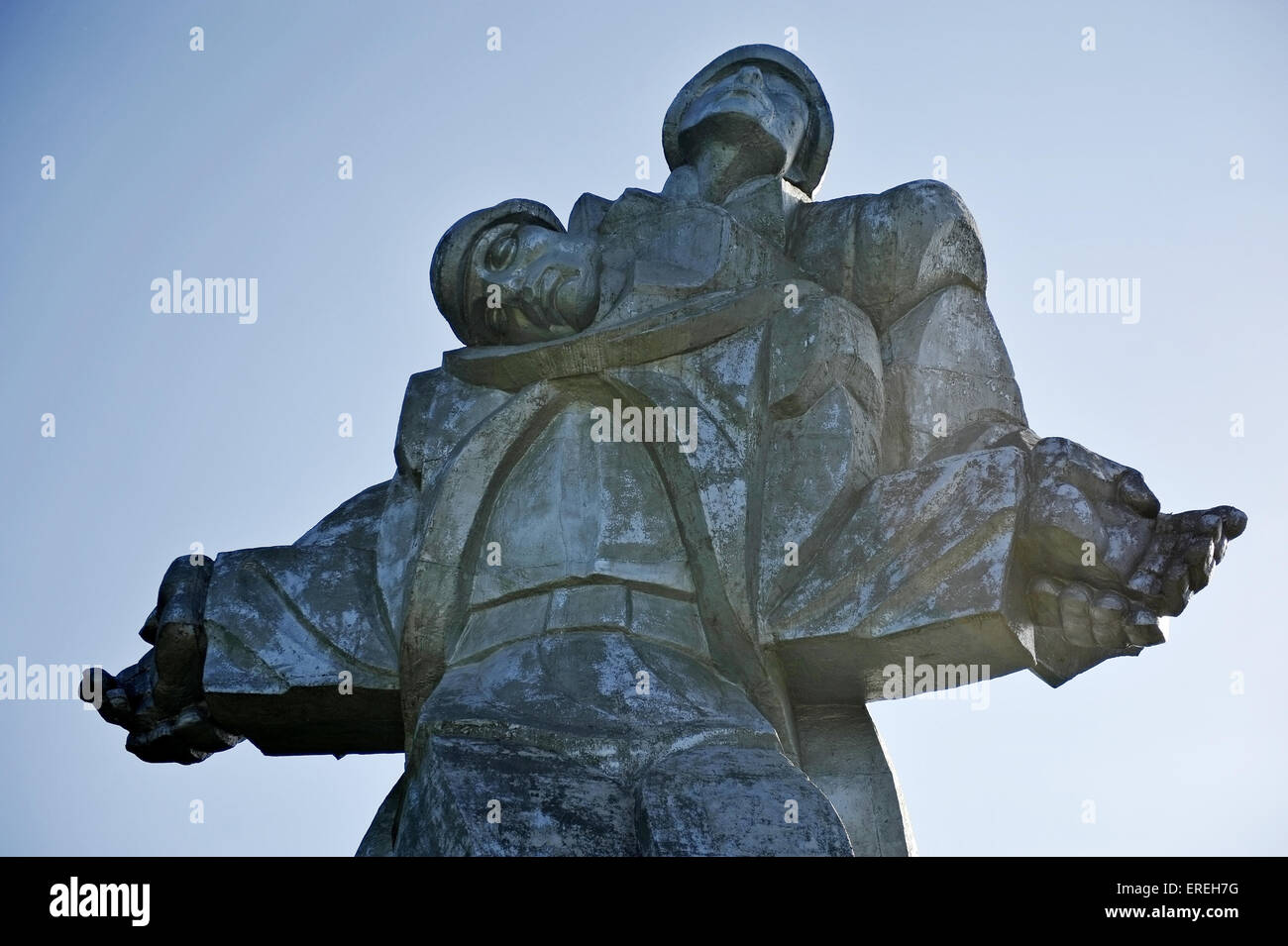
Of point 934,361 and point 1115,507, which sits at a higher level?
point 934,361

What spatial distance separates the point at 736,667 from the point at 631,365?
1240mm

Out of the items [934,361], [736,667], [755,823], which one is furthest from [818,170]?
[755,823]

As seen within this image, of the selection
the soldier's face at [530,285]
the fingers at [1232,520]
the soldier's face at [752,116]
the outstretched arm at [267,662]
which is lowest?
the outstretched arm at [267,662]

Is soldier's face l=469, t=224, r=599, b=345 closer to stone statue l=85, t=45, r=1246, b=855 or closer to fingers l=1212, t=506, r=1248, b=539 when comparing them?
stone statue l=85, t=45, r=1246, b=855

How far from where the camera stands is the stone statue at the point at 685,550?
7.20 metres

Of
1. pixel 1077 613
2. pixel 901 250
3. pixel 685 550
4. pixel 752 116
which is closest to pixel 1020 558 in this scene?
pixel 1077 613

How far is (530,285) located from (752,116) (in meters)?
1.30

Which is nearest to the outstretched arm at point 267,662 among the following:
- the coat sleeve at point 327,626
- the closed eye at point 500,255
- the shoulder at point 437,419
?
the coat sleeve at point 327,626

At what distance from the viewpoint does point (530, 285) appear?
27.5 ft

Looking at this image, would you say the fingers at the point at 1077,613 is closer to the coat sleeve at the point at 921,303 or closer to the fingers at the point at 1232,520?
the fingers at the point at 1232,520

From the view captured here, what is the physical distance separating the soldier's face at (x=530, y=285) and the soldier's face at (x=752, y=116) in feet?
2.91

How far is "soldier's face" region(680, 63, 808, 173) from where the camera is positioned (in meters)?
9.04
